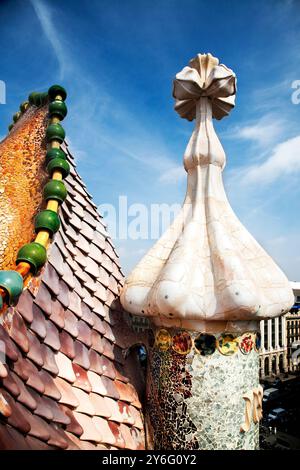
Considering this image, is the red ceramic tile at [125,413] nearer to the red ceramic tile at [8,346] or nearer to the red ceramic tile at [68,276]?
the red ceramic tile at [68,276]

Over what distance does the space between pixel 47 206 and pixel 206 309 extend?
1.80m

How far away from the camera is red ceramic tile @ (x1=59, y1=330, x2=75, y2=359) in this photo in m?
3.49

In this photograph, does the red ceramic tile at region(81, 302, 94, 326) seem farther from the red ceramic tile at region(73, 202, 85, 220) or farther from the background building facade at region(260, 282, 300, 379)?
the background building facade at region(260, 282, 300, 379)

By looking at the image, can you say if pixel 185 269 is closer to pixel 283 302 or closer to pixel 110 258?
pixel 283 302

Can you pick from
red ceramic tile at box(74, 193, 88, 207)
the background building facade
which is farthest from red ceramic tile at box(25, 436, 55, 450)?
the background building facade

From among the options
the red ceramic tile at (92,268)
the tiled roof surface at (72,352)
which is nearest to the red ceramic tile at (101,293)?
the tiled roof surface at (72,352)

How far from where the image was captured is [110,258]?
4910 millimetres

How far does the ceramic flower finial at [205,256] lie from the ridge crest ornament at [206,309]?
11 mm

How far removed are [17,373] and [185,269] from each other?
1761 mm

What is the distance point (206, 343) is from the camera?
12.0 feet

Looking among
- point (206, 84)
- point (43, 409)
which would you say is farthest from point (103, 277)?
point (206, 84)

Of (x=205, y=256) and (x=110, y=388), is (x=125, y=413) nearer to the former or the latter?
(x=110, y=388)

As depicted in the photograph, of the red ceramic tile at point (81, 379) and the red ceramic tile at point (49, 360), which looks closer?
the red ceramic tile at point (49, 360)

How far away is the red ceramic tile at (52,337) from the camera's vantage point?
328cm
